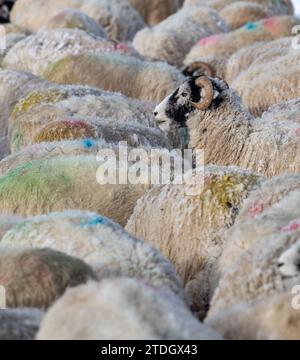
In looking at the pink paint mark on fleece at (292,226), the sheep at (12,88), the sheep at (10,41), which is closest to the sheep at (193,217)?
the pink paint mark on fleece at (292,226)

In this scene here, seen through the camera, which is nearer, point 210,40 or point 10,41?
point 210,40

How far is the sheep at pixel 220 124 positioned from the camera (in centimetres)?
724

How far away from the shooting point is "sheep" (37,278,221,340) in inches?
133

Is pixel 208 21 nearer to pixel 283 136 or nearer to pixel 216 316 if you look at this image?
pixel 283 136

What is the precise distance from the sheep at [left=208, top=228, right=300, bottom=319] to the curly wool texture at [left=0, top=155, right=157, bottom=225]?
2.03m

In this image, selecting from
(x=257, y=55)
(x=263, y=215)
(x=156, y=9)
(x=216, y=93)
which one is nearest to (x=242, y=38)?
(x=257, y=55)

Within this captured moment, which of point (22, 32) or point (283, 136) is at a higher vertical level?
point (283, 136)

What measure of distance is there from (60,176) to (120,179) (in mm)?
350

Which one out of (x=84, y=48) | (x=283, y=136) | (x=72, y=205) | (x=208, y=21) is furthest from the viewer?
(x=208, y=21)

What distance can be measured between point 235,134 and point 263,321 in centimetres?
377

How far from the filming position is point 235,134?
7.47 metres

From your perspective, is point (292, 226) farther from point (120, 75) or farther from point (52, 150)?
point (120, 75)

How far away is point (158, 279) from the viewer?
460 cm
